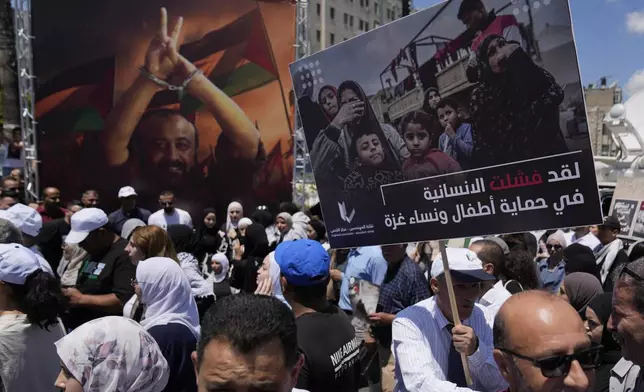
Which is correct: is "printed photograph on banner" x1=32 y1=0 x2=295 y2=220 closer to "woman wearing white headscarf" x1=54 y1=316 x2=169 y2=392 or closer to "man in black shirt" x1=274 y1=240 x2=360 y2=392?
"man in black shirt" x1=274 y1=240 x2=360 y2=392

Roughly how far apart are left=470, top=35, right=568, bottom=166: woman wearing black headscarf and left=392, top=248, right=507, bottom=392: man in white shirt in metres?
0.73

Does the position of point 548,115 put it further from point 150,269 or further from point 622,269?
point 150,269

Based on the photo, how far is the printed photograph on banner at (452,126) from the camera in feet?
8.46

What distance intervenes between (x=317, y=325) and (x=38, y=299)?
4.48 feet

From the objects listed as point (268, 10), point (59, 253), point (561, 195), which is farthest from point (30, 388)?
point (268, 10)

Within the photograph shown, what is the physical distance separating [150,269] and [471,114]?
200 centimetres

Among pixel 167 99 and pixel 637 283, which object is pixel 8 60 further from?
pixel 637 283

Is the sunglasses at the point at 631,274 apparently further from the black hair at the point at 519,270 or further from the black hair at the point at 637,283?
the black hair at the point at 519,270

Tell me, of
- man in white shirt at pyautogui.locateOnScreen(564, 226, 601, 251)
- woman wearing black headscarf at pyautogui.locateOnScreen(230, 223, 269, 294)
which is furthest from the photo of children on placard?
woman wearing black headscarf at pyautogui.locateOnScreen(230, 223, 269, 294)

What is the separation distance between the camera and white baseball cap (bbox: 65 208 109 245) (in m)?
4.99

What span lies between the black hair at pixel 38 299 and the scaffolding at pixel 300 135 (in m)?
10.5

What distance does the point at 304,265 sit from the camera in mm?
3266

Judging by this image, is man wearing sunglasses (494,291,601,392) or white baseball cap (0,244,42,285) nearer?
man wearing sunglasses (494,291,601,392)

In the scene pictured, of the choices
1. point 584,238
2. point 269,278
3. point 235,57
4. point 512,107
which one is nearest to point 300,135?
point 235,57
